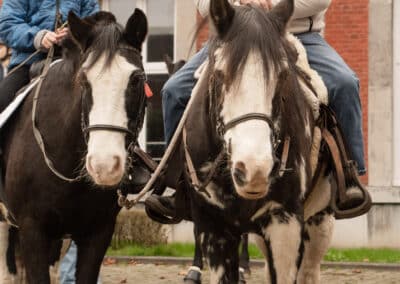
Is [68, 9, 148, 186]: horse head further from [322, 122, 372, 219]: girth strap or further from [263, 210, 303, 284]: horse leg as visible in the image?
[322, 122, 372, 219]: girth strap

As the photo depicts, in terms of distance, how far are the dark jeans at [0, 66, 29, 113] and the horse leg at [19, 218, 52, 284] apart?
1385 mm

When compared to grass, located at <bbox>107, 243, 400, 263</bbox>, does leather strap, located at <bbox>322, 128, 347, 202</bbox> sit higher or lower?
higher

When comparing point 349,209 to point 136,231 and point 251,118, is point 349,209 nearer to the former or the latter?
point 251,118

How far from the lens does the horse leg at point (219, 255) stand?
6.89 m

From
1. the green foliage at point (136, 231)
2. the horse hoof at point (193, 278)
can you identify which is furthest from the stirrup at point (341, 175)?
the green foliage at point (136, 231)

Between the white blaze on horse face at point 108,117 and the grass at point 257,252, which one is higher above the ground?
the white blaze on horse face at point 108,117

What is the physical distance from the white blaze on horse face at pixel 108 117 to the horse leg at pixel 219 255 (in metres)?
0.70

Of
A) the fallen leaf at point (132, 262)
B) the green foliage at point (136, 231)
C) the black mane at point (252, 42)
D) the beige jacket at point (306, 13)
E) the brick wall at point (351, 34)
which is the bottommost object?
the fallen leaf at point (132, 262)

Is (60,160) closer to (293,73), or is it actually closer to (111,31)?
(111,31)

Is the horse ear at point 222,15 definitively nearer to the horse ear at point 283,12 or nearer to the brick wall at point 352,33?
the horse ear at point 283,12

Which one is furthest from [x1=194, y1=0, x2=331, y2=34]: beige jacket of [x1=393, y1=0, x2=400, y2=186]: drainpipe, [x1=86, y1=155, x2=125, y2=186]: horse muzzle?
[x1=393, y1=0, x2=400, y2=186]: drainpipe

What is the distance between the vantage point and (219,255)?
22.6 feet

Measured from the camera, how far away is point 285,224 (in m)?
6.67

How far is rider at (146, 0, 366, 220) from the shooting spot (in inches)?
304
